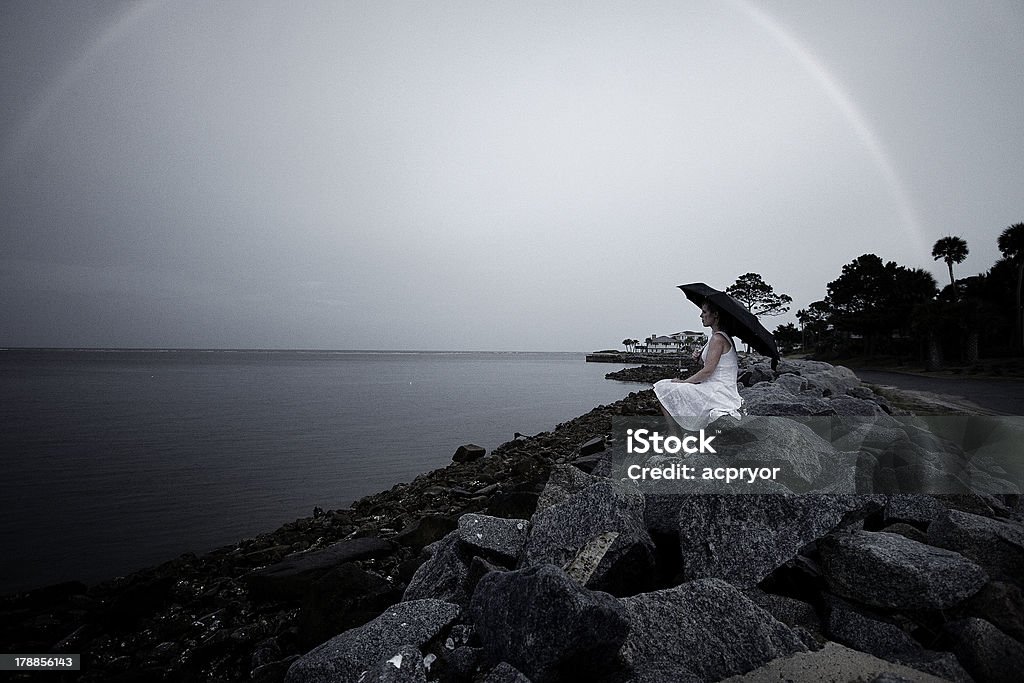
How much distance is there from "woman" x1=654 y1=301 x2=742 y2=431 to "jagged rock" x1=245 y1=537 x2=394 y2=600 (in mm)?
4253

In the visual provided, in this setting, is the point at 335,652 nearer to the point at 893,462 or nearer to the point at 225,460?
the point at 893,462

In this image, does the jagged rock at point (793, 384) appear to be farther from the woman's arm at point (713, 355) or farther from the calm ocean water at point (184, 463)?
the calm ocean water at point (184, 463)

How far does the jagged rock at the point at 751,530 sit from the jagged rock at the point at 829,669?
2.36ft

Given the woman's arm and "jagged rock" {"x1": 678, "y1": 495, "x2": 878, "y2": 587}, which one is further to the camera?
the woman's arm

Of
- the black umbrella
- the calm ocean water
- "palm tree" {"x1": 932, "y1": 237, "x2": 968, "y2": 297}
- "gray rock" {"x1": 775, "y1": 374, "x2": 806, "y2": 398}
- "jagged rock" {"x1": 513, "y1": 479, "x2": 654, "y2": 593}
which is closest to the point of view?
"jagged rock" {"x1": 513, "y1": 479, "x2": 654, "y2": 593}

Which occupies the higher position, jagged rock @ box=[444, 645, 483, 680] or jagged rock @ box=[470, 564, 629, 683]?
jagged rock @ box=[470, 564, 629, 683]

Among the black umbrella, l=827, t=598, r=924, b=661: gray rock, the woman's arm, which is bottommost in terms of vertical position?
l=827, t=598, r=924, b=661: gray rock

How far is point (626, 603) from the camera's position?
3320 millimetres

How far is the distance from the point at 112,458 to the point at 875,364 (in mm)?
63977

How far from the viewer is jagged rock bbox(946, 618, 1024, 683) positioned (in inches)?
118

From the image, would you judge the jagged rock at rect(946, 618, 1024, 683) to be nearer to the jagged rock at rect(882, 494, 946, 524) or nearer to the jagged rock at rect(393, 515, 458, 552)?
Answer: the jagged rock at rect(882, 494, 946, 524)

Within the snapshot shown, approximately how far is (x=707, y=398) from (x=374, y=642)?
428 centimetres

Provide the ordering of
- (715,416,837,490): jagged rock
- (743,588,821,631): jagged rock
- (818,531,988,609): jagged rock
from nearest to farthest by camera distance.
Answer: (818,531,988,609): jagged rock
(743,588,821,631): jagged rock
(715,416,837,490): jagged rock

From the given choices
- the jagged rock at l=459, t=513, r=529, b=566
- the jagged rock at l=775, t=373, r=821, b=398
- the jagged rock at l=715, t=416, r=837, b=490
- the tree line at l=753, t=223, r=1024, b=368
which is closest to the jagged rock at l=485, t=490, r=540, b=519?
the jagged rock at l=459, t=513, r=529, b=566
